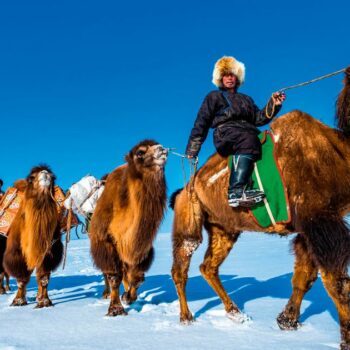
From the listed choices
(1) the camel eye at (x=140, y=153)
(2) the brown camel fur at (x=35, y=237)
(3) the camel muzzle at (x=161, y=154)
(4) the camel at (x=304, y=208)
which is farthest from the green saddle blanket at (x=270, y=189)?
(2) the brown camel fur at (x=35, y=237)

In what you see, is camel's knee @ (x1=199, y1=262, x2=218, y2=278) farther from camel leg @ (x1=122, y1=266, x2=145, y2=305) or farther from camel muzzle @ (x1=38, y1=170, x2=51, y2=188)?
camel muzzle @ (x1=38, y1=170, x2=51, y2=188)

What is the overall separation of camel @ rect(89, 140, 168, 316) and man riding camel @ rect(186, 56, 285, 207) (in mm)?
798

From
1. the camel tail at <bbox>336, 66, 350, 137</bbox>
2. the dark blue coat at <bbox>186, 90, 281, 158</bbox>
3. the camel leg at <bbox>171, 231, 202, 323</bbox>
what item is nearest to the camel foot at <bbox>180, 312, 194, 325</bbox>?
the camel leg at <bbox>171, 231, 202, 323</bbox>

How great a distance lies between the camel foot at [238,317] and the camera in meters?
4.25

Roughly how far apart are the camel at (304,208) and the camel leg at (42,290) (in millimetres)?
2157

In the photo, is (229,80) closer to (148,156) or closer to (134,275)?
(148,156)

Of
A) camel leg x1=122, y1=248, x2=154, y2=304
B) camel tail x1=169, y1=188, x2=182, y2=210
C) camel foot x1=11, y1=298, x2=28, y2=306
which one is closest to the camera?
camel tail x1=169, y1=188, x2=182, y2=210

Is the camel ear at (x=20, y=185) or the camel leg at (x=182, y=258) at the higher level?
the camel ear at (x=20, y=185)

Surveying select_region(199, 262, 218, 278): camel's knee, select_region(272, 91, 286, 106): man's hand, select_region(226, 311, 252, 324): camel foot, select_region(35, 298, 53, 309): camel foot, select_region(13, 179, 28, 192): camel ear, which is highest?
select_region(272, 91, 286, 106): man's hand

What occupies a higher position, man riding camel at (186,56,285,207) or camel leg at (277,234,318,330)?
man riding camel at (186,56,285,207)

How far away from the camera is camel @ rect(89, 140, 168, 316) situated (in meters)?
5.00

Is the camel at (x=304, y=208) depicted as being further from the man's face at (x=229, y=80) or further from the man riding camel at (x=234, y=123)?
the man's face at (x=229, y=80)

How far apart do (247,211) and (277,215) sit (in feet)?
1.12

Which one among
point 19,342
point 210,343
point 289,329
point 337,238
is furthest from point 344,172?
point 19,342
